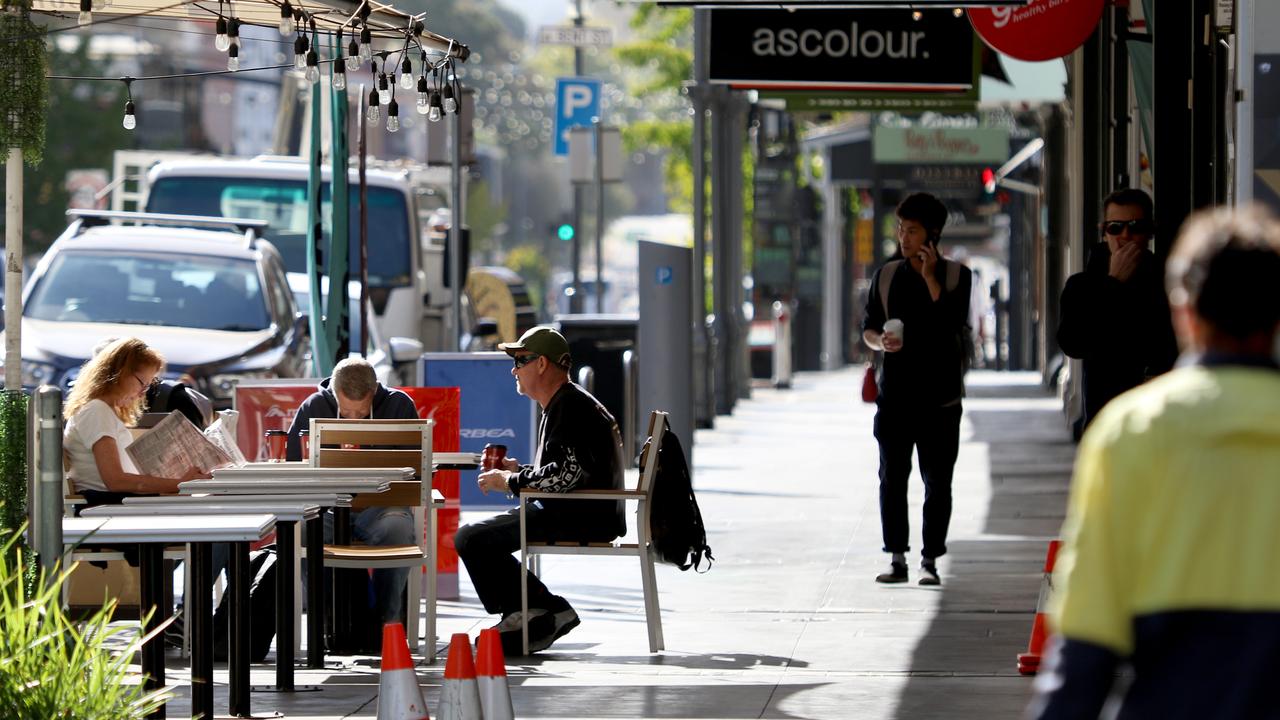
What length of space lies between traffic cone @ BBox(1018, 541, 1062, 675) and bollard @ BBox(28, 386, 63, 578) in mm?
3252

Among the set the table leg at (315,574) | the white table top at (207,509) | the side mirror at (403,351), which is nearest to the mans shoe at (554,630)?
the table leg at (315,574)

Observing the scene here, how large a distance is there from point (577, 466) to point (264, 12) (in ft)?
9.09

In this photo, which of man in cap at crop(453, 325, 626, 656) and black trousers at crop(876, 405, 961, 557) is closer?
man in cap at crop(453, 325, 626, 656)

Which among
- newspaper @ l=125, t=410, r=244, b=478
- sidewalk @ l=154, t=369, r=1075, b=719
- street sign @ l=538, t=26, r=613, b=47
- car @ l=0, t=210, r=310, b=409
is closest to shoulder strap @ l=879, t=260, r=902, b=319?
sidewalk @ l=154, t=369, r=1075, b=719

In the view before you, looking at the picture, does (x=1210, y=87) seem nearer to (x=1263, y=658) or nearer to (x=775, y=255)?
(x=1263, y=658)

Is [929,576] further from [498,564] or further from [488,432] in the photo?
[488,432]

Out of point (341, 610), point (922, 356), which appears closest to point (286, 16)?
point (341, 610)

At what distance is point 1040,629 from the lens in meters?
7.66

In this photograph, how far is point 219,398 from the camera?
563 inches

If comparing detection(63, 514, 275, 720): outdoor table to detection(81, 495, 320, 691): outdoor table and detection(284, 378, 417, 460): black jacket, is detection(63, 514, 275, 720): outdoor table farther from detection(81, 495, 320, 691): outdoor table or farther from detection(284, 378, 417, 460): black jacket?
detection(284, 378, 417, 460): black jacket

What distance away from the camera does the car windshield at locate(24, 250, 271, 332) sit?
50.8ft

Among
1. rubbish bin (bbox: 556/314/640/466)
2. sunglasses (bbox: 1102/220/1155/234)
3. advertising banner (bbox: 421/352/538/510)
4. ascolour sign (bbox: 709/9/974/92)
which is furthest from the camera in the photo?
rubbish bin (bbox: 556/314/640/466)

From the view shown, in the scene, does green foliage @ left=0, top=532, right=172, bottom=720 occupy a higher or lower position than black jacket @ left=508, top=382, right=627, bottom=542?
lower

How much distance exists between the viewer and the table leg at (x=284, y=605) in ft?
25.5
